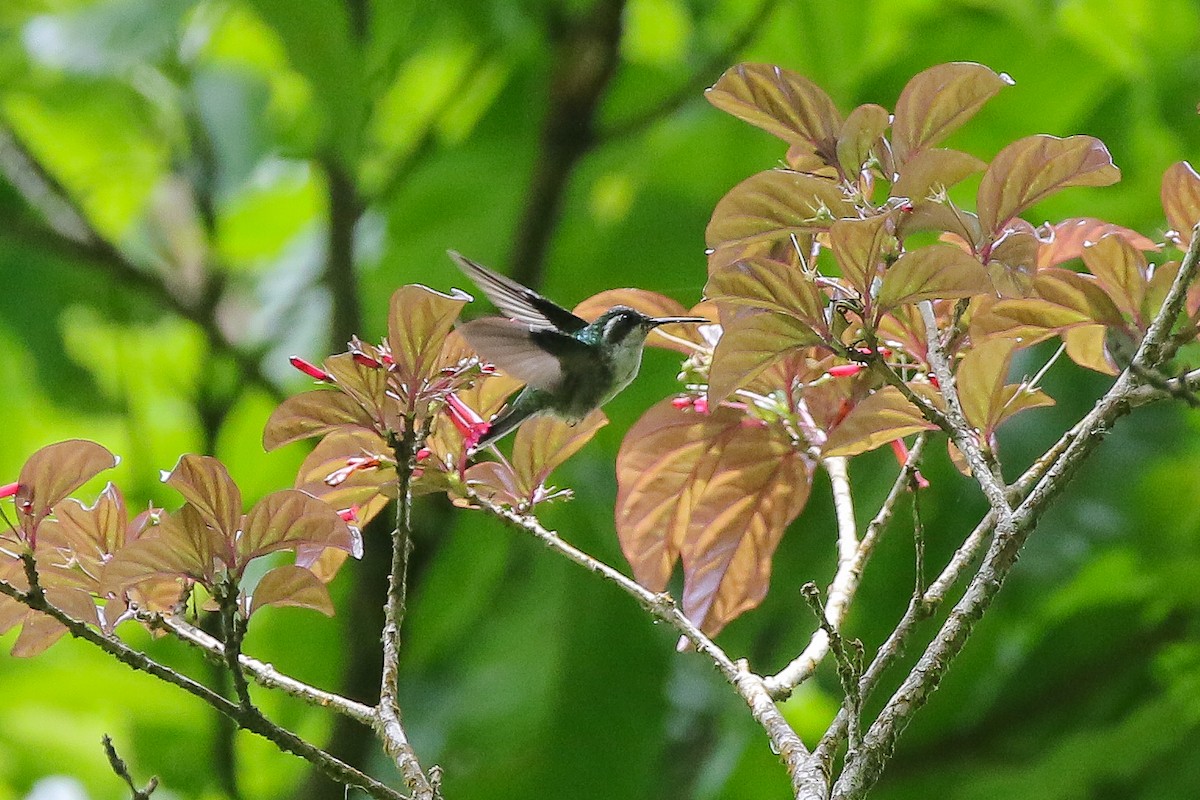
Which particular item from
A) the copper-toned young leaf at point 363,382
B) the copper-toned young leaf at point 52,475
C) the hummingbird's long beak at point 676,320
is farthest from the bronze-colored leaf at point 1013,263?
the copper-toned young leaf at point 52,475

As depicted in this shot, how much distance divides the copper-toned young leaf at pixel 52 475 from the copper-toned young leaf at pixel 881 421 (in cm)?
32

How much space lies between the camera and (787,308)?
1.56 ft

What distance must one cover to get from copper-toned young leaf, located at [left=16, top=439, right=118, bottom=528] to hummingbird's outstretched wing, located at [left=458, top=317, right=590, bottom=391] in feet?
0.59

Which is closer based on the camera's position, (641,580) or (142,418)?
(641,580)

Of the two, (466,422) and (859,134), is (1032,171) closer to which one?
(859,134)

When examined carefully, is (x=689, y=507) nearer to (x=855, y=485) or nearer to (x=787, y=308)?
(x=787, y=308)

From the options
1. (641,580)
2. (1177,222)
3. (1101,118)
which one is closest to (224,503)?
(641,580)

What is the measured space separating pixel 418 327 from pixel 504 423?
0.65 feet

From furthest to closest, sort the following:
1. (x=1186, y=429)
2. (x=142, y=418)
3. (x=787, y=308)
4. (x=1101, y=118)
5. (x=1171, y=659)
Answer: (x=142, y=418), (x=1186, y=429), (x=1101, y=118), (x=1171, y=659), (x=787, y=308)

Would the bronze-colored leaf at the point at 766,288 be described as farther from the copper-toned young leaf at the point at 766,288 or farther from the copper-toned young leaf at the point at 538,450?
the copper-toned young leaf at the point at 538,450

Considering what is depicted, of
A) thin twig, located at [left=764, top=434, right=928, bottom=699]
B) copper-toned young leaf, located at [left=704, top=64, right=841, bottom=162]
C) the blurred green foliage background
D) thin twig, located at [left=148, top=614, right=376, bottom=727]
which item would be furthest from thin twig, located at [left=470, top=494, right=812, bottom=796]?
the blurred green foliage background

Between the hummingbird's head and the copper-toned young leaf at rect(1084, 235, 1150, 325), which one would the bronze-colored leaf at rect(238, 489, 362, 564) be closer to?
the hummingbird's head

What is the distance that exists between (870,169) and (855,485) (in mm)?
831

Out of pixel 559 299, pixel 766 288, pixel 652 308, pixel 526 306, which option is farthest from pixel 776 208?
pixel 559 299
